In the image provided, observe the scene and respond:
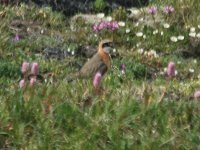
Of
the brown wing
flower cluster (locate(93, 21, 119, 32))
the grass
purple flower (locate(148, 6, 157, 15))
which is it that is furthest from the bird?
purple flower (locate(148, 6, 157, 15))

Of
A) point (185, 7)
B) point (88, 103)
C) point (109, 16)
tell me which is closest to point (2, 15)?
point (109, 16)

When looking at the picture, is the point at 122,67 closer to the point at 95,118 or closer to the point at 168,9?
the point at 168,9

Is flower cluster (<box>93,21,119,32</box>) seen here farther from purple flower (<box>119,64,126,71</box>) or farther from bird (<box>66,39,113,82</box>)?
bird (<box>66,39,113,82</box>)

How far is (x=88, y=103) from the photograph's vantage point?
7445 mm

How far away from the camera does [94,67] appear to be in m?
10.8

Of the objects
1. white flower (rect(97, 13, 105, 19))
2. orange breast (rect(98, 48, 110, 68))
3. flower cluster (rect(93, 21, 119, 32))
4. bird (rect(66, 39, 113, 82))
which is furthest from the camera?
white flower (rect(97, 13, 105, 19))

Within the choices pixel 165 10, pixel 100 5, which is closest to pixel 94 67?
pixel 165 10

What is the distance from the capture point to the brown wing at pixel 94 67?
1061 centimetres

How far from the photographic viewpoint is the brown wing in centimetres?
1061

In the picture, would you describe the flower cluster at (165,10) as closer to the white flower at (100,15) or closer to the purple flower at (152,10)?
the purple flower at (152,10)

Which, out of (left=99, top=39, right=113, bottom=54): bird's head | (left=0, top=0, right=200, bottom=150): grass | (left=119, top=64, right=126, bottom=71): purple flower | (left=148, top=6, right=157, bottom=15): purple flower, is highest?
(left=0, top=0, right=200, bottom=150): grass

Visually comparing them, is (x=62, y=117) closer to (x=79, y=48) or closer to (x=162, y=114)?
(x=162, y=114)

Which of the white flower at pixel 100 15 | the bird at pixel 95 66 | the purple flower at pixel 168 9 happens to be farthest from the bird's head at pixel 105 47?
the purple flower at pixel 168 9

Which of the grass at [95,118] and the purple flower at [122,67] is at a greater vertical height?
the grass at [95,118]
